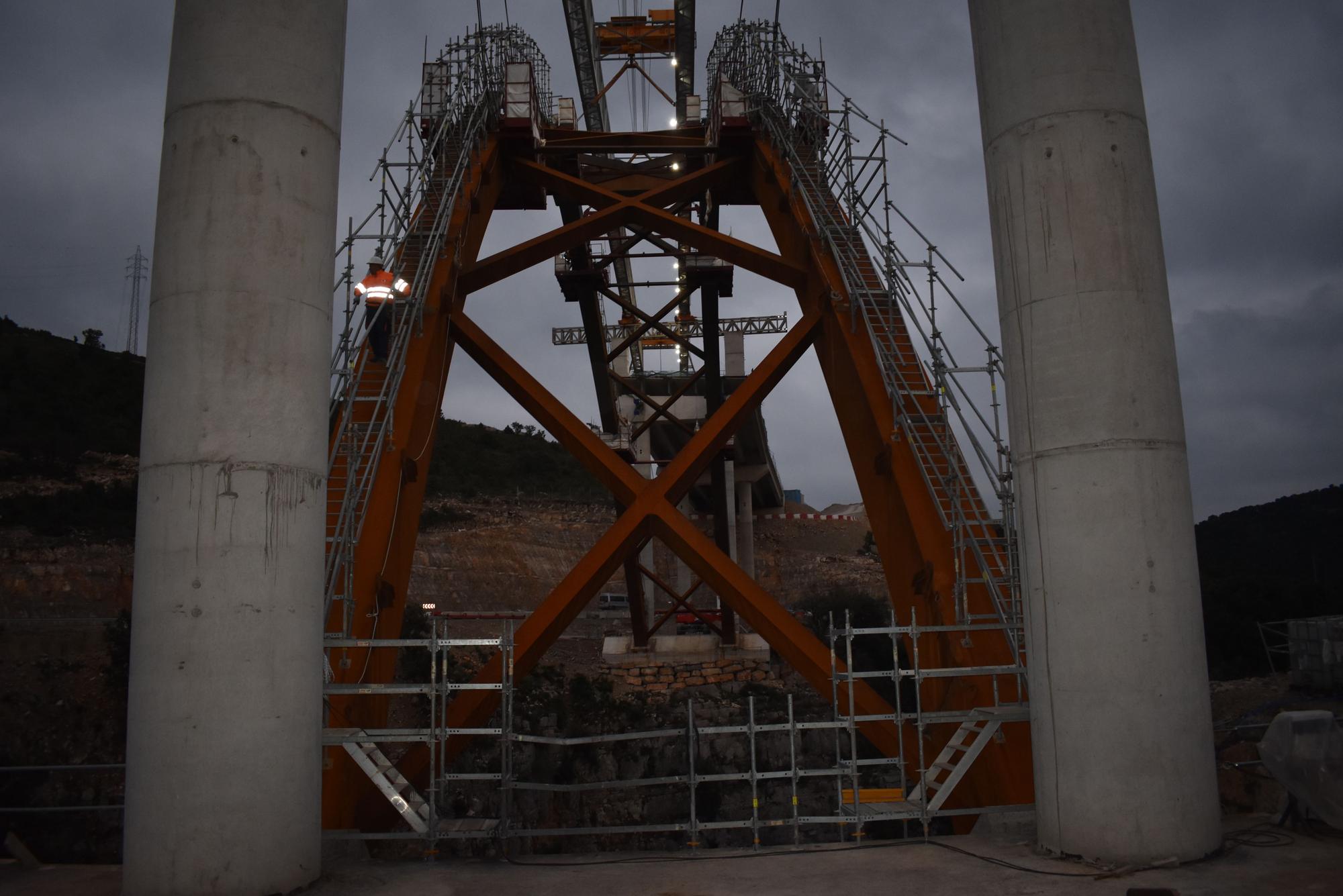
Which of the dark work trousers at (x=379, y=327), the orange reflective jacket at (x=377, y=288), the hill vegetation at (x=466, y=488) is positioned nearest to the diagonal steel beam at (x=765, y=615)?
the dark work trousers at (x=379, y=327)

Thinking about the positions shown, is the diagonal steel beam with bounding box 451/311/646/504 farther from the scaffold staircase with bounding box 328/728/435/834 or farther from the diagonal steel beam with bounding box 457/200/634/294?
the scaffold staircase with bounding box 328/728/435/834

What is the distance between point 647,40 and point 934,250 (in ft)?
56.0

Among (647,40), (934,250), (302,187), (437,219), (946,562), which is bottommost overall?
(946,562)

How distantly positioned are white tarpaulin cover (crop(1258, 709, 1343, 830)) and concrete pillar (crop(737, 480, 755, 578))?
1263 inches

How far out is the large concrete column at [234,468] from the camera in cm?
793

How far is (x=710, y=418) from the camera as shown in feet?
57.1

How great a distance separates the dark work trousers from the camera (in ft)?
45.8

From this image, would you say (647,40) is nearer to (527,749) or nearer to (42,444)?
(527,749)

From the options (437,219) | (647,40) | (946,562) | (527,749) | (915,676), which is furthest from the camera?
(527,749)

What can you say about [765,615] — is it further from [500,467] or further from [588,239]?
[500,467]

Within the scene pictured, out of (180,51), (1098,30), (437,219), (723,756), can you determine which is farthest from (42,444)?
(1098,30)

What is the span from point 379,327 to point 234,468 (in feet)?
20.5

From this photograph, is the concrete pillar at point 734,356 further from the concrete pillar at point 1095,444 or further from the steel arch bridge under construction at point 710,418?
the concrete pillar at point 1095,444

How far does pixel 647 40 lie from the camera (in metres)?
28.4
